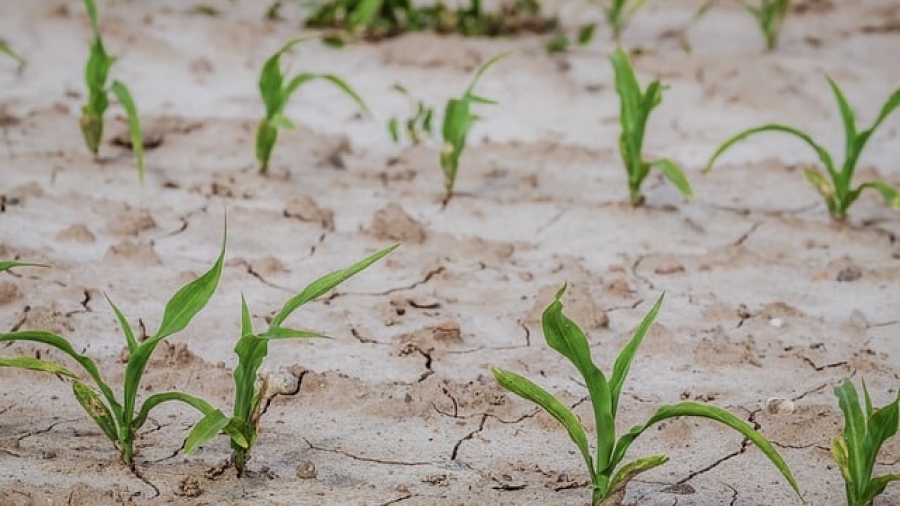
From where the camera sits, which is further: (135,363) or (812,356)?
(812,356)

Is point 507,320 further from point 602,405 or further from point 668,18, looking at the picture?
point 668,18

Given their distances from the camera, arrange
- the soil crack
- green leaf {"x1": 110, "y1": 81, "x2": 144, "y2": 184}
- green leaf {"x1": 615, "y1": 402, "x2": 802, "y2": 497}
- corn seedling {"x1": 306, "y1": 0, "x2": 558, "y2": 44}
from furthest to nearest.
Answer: corn seedling {"x1": 306, "y1": 0, "x2": 558, "y2": 44}
green leaf {"x1": 110, "y1": 81, "x2": 144, "y2": 184}
the soil crack
green leaf {"x1": 615, "y1": 402, "x2": 802, "y2": 497}

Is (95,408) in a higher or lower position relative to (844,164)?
lower

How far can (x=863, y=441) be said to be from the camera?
224cm

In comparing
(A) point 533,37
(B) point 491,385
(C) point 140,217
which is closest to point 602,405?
(B) point 491,385

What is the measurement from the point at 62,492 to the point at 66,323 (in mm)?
782

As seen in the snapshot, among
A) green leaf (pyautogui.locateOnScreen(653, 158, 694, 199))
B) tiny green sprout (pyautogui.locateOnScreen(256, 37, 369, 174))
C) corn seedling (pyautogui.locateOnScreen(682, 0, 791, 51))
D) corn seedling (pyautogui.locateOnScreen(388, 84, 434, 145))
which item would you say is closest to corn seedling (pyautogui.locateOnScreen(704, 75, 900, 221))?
green leaf (pyautogui.locateOnScreen(653, 158, 694, 199))

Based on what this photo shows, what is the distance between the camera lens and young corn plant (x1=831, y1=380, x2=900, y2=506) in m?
2.20

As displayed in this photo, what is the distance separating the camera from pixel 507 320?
124 inches

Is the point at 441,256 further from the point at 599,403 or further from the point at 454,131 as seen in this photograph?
the point at 599,403

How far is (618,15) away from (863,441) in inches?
124

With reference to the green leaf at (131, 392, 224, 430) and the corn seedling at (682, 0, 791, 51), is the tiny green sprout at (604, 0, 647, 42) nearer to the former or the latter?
the corn seedling at (682, 0, 791, 51)

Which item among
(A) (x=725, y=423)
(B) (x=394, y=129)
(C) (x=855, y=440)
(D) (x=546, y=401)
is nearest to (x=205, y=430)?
(D) (x=546, y=401)

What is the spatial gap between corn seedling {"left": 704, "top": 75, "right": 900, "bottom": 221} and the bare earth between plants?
0.10 m
